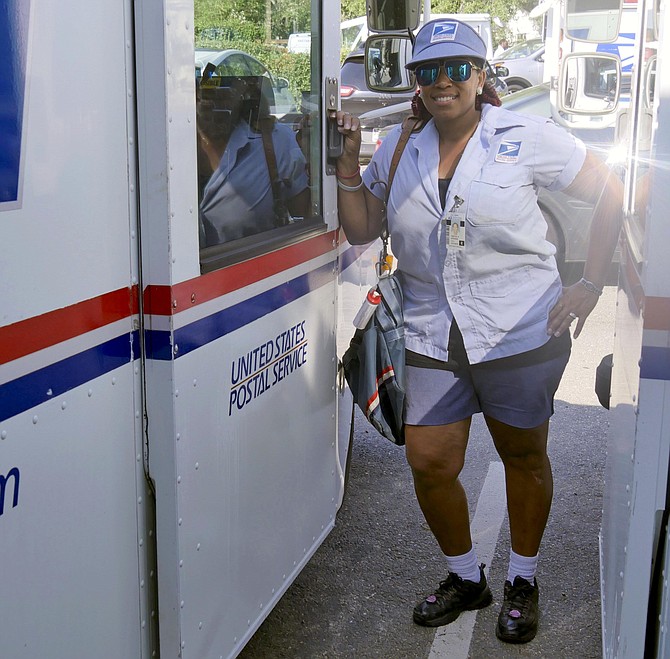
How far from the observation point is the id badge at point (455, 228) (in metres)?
2.84

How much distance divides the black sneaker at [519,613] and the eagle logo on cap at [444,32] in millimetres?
1758

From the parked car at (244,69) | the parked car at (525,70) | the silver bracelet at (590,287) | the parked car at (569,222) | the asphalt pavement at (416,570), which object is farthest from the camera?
the parked car at (525,70)

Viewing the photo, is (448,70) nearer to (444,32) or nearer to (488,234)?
(444,32)

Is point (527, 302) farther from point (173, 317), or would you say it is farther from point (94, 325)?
point (94, 325)

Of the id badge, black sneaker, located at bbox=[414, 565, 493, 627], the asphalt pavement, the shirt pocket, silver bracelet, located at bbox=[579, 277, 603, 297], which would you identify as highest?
the shirt pocket

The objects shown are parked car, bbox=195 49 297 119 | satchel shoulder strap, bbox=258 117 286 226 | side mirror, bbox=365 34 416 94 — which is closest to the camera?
parked car, bbox=195 49 297 119

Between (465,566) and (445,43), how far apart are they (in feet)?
5.62

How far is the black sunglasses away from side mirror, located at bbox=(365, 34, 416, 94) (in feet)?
1.92

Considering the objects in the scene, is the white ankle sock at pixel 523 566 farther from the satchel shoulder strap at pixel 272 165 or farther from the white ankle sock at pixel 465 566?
the satchel shoulder strap at pixel 272 165

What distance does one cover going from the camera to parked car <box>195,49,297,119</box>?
230 centimetres

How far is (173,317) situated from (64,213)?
0.40 meters

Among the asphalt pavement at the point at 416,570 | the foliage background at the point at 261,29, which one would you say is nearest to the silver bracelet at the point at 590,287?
the foliage background at the point at 261,29

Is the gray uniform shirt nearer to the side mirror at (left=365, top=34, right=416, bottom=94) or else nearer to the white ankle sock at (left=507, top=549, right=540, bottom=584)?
the side mirror at (left=365, top=34, right=416, bottom=94)

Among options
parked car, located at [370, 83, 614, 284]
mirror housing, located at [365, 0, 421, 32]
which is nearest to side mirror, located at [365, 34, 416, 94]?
mirror housing, located at [365, 0, 421, 32]
